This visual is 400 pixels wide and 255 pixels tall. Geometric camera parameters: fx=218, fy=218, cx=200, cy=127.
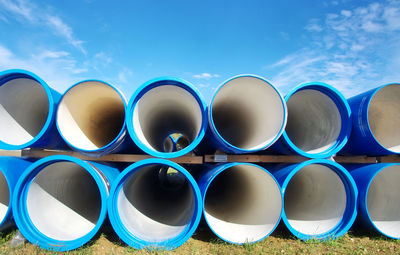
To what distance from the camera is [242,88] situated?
2828 mm

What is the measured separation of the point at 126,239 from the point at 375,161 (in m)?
3.38

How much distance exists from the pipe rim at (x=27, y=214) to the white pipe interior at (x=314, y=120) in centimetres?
273

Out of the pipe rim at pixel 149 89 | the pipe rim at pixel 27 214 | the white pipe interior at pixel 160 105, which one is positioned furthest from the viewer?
the white pipe interior at pixel 160 105

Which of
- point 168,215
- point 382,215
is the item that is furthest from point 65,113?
point 382,215

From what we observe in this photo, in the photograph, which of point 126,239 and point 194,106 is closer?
point 126,239

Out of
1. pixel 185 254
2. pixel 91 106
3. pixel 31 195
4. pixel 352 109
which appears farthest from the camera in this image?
pixel 91 106

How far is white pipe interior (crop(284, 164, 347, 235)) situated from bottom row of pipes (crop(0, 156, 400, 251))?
0.04ft

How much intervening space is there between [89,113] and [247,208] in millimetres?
2628

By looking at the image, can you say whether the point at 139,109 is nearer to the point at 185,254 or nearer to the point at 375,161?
the point at 185,254

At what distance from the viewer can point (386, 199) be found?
3.06 m

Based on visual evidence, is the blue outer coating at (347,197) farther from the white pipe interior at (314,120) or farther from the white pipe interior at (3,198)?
the white pipe interior at (3,198)

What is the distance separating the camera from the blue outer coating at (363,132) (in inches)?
105

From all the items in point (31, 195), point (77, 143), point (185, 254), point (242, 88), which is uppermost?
point (242, 88)

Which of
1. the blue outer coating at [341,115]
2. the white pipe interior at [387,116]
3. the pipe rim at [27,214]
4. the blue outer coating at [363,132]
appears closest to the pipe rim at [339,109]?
the blue outer coating at [341,115]
